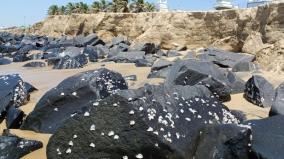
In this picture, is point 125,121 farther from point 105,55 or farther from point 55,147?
point 105,55

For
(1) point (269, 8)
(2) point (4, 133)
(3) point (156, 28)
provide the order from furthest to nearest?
(3) point (156, 28), (1) point (269, 8), (2) point (4, 133)

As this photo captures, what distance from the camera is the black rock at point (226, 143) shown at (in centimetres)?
227

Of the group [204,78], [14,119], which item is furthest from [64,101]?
[204,78]

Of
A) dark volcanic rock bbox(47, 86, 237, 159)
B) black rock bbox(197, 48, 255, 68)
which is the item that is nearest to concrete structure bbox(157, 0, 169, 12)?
black rock bbox(197, 48, 255, 68)

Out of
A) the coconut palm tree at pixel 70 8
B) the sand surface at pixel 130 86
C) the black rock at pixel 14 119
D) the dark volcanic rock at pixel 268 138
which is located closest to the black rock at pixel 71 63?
the sand surface at pixel 130 86

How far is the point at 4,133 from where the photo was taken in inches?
139

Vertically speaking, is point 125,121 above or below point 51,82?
above

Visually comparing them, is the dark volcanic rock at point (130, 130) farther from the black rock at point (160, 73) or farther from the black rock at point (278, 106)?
the black rock at point (160, 73)

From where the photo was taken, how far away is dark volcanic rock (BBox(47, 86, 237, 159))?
260 cm

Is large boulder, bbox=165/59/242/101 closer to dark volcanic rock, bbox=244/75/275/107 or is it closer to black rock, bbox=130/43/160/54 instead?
dark volcanic rock, bbox=244/75/275/107

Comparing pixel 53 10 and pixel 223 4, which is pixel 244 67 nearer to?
pixel 223 4

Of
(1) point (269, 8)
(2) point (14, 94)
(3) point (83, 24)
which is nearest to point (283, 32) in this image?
(1) point (269, 8)

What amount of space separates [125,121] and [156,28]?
12330 mm

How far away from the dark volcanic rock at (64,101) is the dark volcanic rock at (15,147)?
0.43 metres
